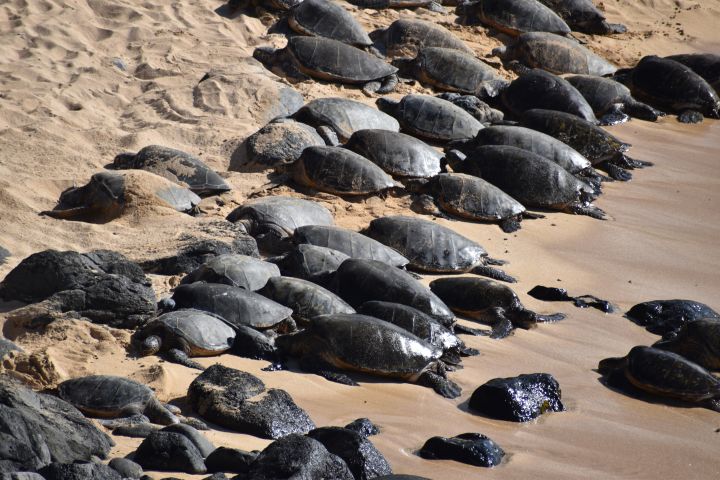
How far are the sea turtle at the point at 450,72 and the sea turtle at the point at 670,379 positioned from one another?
578cm

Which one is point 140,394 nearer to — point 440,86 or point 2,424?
point 2,424

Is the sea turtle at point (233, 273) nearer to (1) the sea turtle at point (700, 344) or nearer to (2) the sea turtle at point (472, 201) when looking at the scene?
(2) the sea turtle at point (472, 201)

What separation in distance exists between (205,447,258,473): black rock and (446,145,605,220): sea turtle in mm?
5312

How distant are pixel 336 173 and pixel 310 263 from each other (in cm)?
171

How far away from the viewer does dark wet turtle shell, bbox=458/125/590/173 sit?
32.1 feet

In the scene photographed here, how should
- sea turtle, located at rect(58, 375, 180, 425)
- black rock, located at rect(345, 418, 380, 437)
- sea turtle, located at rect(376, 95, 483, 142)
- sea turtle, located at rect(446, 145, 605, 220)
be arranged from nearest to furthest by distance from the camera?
sea turtle, located at rect(58, 375, 180, 425) < black rock, located at rect(345, 418, 380, 437) < sea turtle, located at rect(446, 145, 605, 220) < sea turtle, located at rect(376, 95, 483, 142)

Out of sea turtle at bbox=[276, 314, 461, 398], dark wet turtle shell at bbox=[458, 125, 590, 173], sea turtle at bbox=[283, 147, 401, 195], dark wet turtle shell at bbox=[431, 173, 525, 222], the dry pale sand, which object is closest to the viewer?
the dry pale sand

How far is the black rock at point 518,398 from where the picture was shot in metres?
5.43

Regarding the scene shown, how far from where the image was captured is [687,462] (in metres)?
5.22

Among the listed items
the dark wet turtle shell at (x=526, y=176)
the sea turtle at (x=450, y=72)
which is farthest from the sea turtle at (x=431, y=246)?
the sea turtle at (x=450, y=72)

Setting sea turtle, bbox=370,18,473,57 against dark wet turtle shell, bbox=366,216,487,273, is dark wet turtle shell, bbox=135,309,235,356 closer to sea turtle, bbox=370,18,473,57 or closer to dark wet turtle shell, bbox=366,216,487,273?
dark wet turtle shell, bbox=366,216,487,273

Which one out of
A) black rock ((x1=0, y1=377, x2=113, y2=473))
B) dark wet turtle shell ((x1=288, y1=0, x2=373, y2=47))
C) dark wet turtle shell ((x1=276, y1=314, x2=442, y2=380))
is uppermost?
black rock ((x1=0, y1=377, x2=113, y2=473))

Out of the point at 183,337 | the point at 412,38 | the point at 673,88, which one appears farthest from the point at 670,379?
the point at 673,88

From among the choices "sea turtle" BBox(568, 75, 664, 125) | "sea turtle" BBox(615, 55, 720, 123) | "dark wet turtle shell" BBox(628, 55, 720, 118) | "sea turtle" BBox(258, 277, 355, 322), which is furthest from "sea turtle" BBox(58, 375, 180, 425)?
"dark wet turtle shell" BBox(628, 55, 720, 118)
